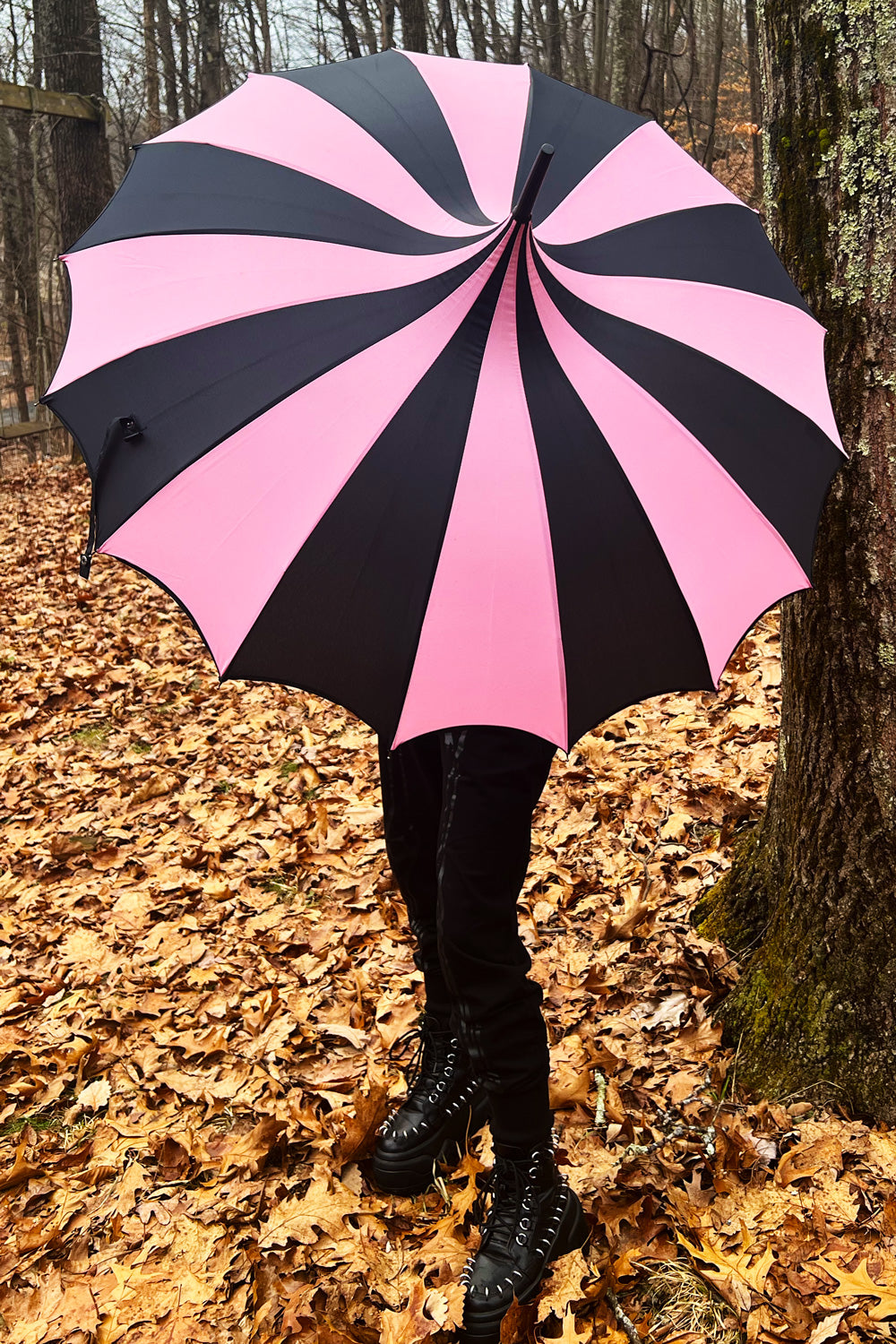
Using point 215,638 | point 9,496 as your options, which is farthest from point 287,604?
point 9,496

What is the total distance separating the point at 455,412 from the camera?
61.3 inches

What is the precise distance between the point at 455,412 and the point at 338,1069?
86.9 inches

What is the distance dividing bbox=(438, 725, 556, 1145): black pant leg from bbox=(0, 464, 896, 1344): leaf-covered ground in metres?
0.48

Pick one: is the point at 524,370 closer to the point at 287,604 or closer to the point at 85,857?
the point at 287,604

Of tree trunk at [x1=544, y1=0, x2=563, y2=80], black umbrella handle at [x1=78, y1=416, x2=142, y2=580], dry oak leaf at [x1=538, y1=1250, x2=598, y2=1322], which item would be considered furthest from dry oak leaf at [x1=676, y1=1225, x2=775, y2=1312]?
tree trunk at [x1=544, y1=0, x2=563, y2=80]

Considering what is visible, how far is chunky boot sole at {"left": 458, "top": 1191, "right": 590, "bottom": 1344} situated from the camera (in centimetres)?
211

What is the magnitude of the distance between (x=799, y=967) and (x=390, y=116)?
7.17 ft

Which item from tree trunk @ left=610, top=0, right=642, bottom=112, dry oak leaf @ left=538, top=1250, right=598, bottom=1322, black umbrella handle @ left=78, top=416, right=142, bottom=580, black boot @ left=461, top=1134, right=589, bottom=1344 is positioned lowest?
dry oak leaf @ left=538, top=1250, right=598, bottom=1322

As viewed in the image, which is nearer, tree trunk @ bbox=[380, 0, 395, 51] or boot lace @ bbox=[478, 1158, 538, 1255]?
boot lace @ bbox=[478, 1158, 538, 1255]

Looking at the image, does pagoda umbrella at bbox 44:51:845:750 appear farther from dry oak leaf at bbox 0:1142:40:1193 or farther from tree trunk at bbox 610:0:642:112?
tree trunk at bbox 610:0:642:112

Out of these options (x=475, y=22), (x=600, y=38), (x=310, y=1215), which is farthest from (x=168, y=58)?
(x=310, y=1215)

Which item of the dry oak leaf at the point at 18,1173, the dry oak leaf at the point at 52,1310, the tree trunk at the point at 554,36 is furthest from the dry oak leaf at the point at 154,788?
the tree trunk at the point at 554,36

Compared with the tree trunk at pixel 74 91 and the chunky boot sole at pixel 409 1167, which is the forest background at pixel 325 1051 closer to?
the chunky boot sole at pixel 409 1167

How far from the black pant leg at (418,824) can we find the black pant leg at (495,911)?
27cm
